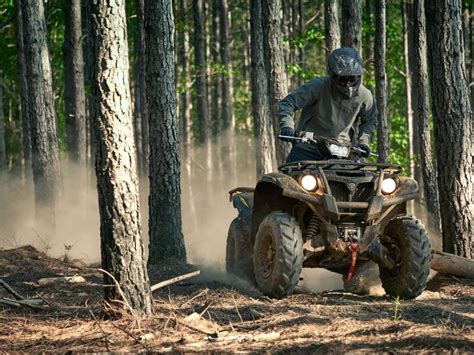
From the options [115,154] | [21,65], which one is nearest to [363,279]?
[115,154]

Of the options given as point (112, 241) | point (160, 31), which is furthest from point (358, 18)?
point (112, 241)

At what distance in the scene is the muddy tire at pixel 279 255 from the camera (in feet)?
31.1

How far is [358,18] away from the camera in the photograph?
666 inches

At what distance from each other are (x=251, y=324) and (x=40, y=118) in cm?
1164

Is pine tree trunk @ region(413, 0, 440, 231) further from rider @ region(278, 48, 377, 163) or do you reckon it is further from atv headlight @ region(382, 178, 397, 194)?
atv headlight @ region(382, 178, 397, 194)

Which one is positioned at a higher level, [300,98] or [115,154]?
[300,98]

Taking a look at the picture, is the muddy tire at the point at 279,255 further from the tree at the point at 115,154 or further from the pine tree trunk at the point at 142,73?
the pine tree trunk at the point at 142,73

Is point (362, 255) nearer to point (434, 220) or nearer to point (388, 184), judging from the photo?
point (388, 184)

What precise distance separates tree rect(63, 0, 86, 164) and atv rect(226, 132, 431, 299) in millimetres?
13526

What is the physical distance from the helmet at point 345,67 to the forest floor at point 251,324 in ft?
7.59

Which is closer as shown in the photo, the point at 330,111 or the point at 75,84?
the point at 330,111

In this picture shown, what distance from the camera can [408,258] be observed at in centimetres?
976

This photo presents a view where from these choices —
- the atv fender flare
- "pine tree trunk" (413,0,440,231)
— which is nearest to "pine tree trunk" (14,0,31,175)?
"pine tree trunk" (413,0,440,231)

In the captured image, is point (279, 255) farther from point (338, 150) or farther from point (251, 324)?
point (251, 324)
